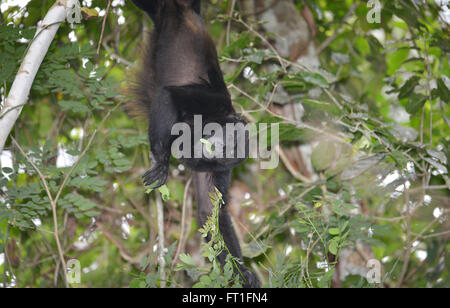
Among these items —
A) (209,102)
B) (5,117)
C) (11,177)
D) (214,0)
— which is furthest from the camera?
(214,0)

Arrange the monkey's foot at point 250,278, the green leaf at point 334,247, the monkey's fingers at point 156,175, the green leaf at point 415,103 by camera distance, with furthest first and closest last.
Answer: the green leaf at point 415,103, the monkey's foot at point 250,278, the monkey's fingers at point 156,175, the green leaf at point 334,247

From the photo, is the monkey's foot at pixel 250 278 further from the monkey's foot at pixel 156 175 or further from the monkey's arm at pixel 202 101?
the monkey's arm at pixel 202 101

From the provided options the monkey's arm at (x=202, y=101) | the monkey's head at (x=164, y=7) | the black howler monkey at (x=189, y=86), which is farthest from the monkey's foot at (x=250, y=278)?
the monkey's head at (x=164, y=7)

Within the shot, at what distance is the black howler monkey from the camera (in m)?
2.78

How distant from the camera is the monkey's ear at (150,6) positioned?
2869 mm

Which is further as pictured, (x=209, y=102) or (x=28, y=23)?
(x=209, y=102)

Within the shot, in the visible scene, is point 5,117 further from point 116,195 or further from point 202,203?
point 116,195

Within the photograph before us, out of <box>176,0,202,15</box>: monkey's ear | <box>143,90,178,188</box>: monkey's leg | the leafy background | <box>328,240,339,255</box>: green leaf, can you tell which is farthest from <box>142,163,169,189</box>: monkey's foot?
<box>176,0,202,15</box>: monkey's ear

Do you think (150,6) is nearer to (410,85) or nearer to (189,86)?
(189,86)

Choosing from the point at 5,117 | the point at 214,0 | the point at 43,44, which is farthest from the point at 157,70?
the point at 214,0

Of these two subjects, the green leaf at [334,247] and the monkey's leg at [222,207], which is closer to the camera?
the green leaf at [334,247]

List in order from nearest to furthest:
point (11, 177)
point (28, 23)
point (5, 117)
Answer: point (5, 117) → point (11, 177) → point (28, 23)

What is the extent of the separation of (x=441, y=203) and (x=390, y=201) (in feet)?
1.06
